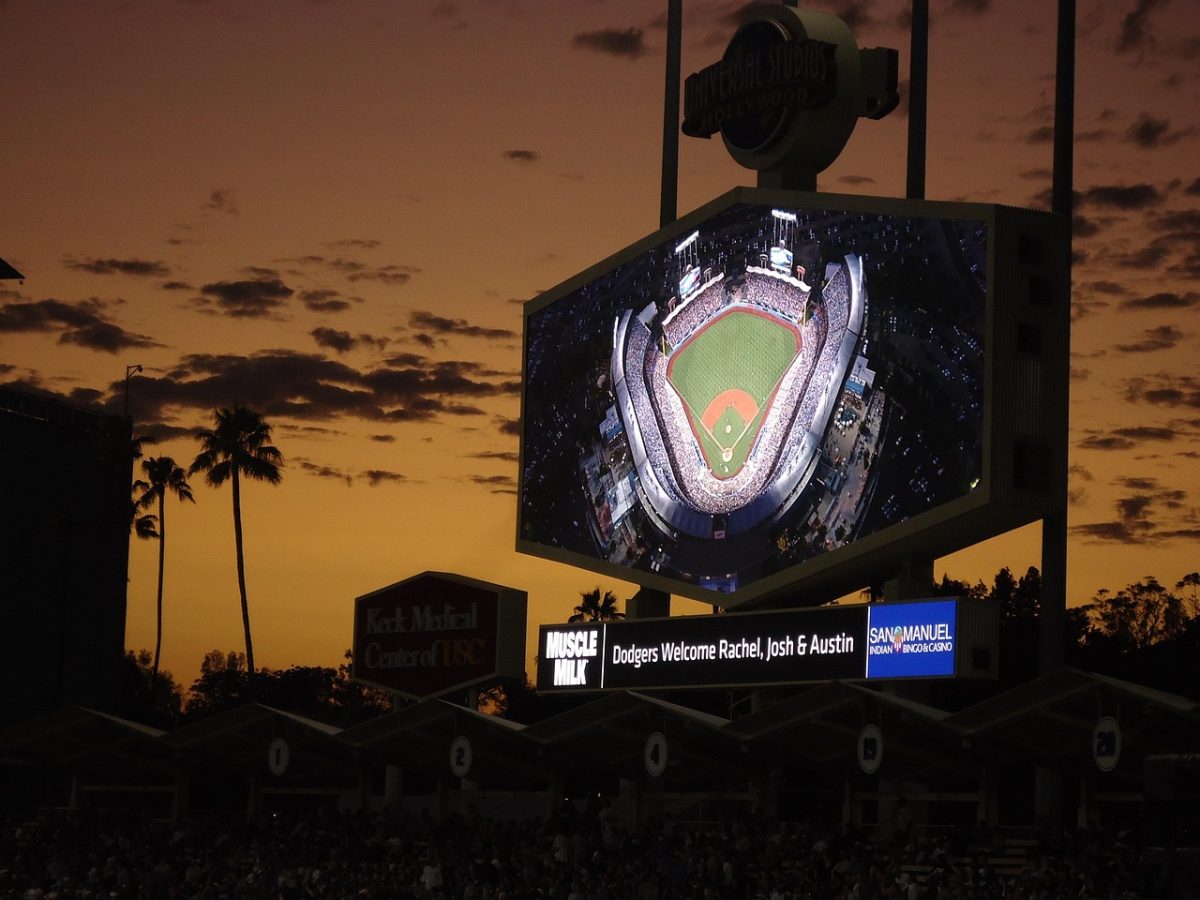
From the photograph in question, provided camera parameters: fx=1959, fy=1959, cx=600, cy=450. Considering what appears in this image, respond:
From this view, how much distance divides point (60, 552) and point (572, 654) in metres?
25.6

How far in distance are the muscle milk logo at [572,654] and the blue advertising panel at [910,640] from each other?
20.4 ft

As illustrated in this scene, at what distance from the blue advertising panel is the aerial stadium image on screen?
124cm

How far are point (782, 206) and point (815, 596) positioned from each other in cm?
584

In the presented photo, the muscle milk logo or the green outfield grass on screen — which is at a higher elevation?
the green outfield grass on screen

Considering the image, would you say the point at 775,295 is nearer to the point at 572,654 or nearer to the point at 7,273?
the point at 572,654

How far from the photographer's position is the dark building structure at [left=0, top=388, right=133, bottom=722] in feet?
168

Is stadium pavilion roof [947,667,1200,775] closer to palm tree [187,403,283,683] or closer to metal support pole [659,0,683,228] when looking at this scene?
metal support pole [659,0,683,228]

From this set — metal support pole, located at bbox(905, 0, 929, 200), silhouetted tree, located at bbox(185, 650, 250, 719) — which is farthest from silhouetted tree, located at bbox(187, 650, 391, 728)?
metal support pole, located at bbox(905, 0, 929, 200)

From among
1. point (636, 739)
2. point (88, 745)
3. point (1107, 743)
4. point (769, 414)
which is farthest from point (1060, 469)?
point (88, 745)

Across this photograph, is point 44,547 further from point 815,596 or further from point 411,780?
point 815,596

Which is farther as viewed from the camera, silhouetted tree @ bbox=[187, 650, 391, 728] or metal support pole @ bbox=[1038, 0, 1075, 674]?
silhouetted tree @ bbox=[187, 650, 391, 728]

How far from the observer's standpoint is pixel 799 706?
2595 centimetres

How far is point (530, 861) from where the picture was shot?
28078 millimetres

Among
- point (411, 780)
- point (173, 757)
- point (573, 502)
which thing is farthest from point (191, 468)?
point (573, 502)
